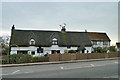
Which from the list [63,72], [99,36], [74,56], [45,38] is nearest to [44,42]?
[45,38]

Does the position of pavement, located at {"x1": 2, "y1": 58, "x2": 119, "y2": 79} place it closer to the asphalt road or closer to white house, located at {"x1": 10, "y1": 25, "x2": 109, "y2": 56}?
the asphalt road

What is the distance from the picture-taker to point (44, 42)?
36.1 meters

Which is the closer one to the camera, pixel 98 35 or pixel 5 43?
pixel 5 43

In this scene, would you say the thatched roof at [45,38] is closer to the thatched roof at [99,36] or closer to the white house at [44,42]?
the white house at [44,42]

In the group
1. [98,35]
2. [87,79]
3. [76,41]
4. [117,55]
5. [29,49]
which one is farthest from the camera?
[98,35]

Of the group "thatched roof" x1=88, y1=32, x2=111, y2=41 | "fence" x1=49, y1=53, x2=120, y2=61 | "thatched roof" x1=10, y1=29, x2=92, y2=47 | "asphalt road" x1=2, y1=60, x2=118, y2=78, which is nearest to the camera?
"asphalt road" x1=2, y1=60, x2=118, y2=78

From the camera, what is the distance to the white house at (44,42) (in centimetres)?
3381

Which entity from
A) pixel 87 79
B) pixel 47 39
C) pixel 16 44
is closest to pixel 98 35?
pixel 47 39

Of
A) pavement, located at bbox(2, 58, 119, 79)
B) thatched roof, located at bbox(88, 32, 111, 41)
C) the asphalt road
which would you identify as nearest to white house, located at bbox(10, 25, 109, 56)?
thatched roof, located at bbox(88, 32, 111, 41)

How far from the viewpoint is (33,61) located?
2392 centimetres

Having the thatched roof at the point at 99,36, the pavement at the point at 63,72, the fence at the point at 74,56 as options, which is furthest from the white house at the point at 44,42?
the pavement at the point at 63,72

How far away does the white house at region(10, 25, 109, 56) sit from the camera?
3381cm

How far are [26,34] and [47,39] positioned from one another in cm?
624

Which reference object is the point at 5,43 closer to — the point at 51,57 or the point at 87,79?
the point at 51,57
